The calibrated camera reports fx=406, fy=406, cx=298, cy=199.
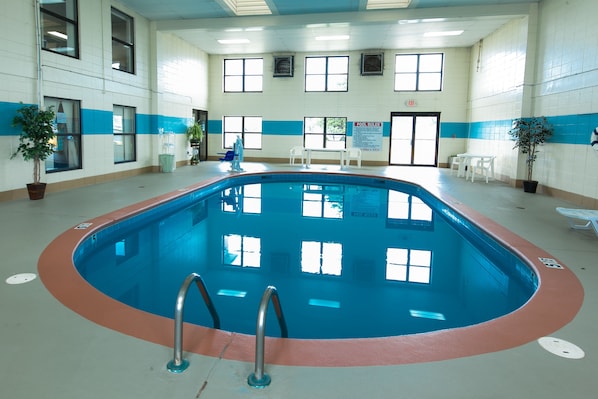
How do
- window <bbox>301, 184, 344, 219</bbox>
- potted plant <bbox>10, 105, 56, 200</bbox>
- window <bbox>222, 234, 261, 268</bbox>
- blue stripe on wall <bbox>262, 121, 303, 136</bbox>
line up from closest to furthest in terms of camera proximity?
1. window <bbox>222, 234, 261, 268</bbox>
2. potted plant <bbox>10, 105, 56, 200</bbox>
3. window <bbox>301, 184, 344, 219</bbox>
4. blue stripe on wall <bbox>262, 121, 303, 136</bbox>

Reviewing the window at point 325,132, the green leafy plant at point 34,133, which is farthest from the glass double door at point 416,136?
the green leafy plant at point 34,133

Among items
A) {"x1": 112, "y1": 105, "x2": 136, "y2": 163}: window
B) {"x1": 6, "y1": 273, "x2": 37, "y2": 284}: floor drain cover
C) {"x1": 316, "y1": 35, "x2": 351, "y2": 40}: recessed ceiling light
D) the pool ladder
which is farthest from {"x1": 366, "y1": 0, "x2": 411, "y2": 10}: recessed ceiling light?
the pool ladder

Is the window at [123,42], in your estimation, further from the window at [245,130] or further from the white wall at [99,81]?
the window at [245,130]

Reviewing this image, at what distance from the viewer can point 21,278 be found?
2924mm

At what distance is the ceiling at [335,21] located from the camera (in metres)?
8.50

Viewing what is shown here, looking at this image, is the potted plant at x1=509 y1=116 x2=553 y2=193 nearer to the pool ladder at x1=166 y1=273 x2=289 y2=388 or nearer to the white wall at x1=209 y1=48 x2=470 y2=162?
the white wall at x1=209 y1=48 x2=470 y2=162

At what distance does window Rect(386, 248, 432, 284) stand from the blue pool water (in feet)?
0.04

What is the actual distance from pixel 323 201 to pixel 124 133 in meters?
4.93

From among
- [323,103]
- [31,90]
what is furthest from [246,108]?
[31,90]

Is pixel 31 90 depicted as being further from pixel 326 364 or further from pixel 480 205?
pixel 480 205

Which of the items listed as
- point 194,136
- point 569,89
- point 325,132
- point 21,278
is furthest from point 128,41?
point 569,89

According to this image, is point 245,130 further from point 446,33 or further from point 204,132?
point 446,33

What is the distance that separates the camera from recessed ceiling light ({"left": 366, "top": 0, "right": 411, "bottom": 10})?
8.73 meters

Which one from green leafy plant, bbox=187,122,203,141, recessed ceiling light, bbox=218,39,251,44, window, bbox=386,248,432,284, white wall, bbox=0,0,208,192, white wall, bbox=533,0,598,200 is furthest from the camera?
green leafy plant, bbox=187,122,203,141
